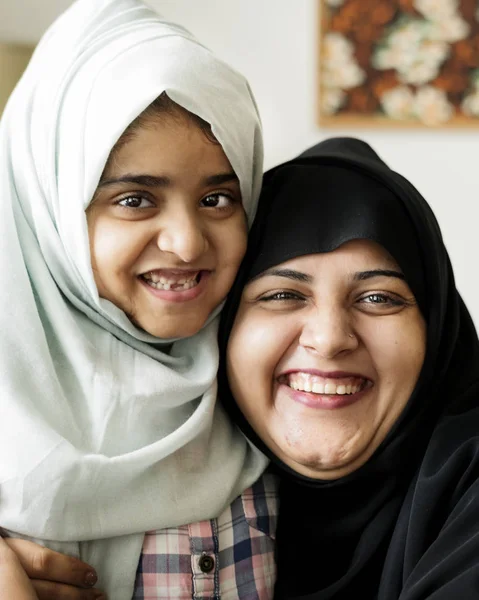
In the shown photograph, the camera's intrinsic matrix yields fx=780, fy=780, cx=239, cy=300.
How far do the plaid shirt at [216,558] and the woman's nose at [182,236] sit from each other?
16.5 inches

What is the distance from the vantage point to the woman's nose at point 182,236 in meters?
1.12

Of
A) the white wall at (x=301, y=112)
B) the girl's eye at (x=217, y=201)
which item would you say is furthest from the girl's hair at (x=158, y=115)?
the white wall at (x=301, y=112)

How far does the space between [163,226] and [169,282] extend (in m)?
0.09

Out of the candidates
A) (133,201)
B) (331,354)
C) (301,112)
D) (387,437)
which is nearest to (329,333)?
(331,354)

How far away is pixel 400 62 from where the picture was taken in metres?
2.92

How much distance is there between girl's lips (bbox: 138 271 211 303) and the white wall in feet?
6.08

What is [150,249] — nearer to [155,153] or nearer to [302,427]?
[155,153]

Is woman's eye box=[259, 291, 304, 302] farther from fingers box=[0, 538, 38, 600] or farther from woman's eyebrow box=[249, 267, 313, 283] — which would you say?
fingers box=[0, 538, 38, 600]

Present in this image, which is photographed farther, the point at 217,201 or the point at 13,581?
the point at 217,201

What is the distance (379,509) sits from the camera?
1.28 meters

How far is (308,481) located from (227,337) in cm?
27

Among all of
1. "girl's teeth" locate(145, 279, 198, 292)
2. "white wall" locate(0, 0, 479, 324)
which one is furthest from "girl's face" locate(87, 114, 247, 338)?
"white wall" locate(0, 0, 479, 324)

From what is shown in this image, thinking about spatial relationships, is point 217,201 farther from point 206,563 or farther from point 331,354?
point 206,563

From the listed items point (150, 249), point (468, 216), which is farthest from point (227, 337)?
point (468, 216)
